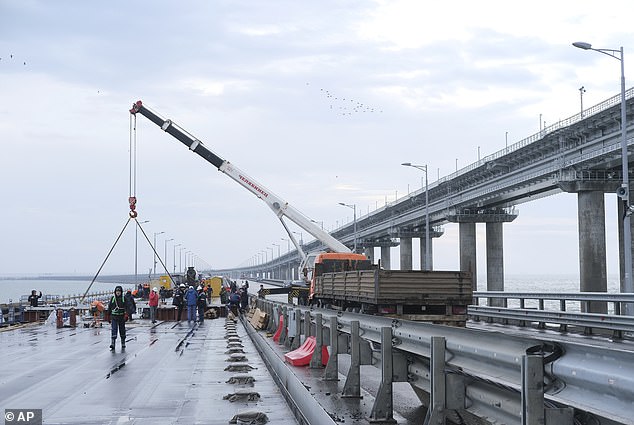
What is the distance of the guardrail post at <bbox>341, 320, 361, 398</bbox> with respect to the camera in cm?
1045

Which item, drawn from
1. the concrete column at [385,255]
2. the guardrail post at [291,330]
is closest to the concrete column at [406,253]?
the concrete column at [385,255]

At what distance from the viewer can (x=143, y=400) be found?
38.7ft

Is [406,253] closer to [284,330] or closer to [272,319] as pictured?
[272,319]

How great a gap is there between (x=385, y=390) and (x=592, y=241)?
48.1 metres

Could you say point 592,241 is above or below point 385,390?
above

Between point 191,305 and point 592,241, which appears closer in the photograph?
point 191,305

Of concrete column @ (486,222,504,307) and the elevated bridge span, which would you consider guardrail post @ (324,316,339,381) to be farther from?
concrete column @ (486,222,504,307)

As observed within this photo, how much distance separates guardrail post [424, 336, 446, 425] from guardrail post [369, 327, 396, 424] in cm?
169

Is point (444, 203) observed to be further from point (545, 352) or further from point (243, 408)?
point (545, 352)

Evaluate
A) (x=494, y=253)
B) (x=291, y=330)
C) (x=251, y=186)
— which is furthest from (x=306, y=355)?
(x=494, y=253)

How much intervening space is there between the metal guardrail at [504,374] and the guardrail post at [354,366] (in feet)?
0.76

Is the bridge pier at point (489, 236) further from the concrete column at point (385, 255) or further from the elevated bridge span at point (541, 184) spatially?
the concrete column at point (385, 255)

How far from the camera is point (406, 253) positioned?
354 feet

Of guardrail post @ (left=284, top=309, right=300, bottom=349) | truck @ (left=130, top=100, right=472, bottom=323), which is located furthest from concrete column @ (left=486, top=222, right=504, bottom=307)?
guardrail post @ (left=284, top=309, right=300, bottom=349)
